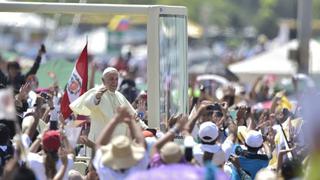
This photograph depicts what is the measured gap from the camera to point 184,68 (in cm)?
1540

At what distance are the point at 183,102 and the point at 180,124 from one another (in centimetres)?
445

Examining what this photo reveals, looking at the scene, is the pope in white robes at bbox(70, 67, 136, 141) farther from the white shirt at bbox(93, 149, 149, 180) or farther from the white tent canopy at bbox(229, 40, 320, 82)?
the white tent canopy at bbox(229, 40, 320, 82)

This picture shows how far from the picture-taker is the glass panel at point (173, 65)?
584 inches

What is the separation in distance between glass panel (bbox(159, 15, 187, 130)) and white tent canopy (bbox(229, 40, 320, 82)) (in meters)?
13.0

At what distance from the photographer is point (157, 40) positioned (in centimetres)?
1459

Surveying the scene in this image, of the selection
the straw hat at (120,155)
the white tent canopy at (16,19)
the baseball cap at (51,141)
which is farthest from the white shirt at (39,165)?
the white tent canopy at (16,19)

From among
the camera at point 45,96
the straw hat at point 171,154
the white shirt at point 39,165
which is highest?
the straw hat at point 171,154

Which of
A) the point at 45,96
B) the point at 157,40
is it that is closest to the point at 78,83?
the point at 45,96

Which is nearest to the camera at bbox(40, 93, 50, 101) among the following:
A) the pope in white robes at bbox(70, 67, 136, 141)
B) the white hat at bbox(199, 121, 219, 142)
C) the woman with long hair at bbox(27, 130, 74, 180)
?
the pope in white robes at bbox(70, 67, 136, 141)

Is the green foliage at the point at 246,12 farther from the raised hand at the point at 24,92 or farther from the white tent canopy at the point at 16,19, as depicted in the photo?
the raised hand at the point at 24,92

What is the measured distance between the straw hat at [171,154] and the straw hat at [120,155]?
29 cm

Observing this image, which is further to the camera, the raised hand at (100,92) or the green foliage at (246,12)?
the green foliage at (246,12)

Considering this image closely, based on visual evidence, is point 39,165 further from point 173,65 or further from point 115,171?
point 173,65

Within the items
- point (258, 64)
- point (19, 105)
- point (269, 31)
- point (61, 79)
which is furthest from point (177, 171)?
point (269, 31)
